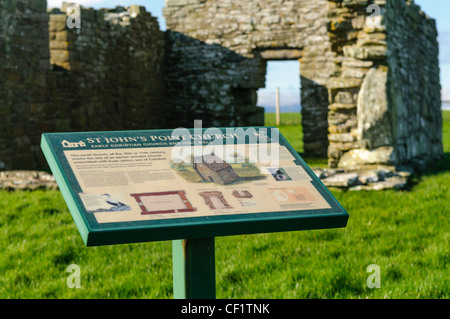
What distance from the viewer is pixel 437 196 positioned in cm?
666

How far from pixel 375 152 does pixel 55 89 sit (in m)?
5.43

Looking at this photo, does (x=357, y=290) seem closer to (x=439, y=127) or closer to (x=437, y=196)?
(x=437, y=196)

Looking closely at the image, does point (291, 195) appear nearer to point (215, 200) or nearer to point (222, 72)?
point (215, 200)

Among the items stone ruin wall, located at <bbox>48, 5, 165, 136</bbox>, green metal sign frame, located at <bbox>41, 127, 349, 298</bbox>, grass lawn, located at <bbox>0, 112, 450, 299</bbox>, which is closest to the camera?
green metal sign frame, located at <bbox>41, 127, 349, 298</bbox>

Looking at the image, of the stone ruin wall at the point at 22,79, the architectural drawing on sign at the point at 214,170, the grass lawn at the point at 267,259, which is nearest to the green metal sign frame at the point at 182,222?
the architectural drawing on sign at the point at 214,170

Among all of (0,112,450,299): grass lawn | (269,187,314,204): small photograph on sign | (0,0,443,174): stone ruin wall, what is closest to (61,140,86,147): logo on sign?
(269,187,314,204): small photograph on sign

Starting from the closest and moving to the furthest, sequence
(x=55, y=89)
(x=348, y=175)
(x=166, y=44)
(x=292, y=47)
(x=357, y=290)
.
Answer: (x=357, y=290) < (x=348, y=175) < (x=55, y=89) < (x=292, y=47) < (x=166, y=44)

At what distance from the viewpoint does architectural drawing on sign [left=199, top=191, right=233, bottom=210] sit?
7.91 ft

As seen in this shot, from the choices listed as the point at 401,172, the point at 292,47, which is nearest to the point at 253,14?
the point at 292,47

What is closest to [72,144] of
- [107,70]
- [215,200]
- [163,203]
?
[163,203]

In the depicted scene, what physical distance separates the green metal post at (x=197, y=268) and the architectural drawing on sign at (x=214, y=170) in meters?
0.27

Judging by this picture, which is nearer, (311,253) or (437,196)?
(311,253)

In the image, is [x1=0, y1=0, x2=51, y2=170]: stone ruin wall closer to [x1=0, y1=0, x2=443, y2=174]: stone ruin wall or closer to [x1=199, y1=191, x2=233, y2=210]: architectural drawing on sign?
[x1=0, y1=0, x2=443, y2=174]: stone ruin wall

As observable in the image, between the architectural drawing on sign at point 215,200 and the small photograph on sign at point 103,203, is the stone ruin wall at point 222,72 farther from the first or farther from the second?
the small photograph on sign at point 103,203
